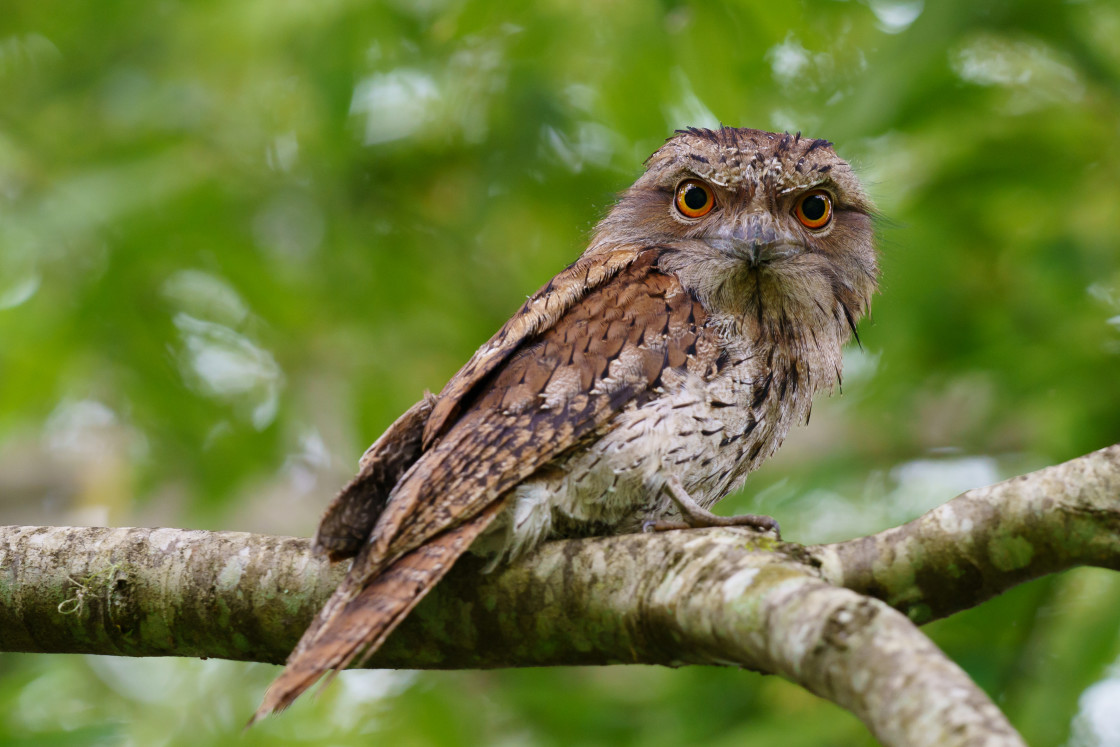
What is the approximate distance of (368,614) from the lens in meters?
2.21

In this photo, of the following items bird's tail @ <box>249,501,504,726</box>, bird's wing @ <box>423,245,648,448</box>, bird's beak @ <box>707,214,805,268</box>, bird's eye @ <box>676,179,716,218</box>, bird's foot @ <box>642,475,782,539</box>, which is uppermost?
bird's eye @ <box>676,179,716,218</box>

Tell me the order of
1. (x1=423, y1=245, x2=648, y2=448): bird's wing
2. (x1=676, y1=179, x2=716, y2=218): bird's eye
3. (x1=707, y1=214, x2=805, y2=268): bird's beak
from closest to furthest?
(x1=423, y1=245, x2=648, y2=448): bird's wing < (x1=707, y1=214, x2=805, y2=268): bird's beak < (x1=676, y1=179, x2=716, y2=218): bird's eye

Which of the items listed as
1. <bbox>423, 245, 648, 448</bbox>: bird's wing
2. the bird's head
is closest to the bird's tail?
<bbox>423, 245, 648, 448</bbox>: bird's wing

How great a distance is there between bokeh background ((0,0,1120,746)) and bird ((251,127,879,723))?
2.22 feet

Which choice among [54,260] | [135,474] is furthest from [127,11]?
[135,474]

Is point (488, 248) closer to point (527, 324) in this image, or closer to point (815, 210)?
point (815, 210)

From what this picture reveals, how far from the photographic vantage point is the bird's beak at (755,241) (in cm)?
295

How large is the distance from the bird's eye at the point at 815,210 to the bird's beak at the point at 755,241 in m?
0.19

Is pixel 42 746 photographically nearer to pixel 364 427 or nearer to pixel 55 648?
pixel 55 648

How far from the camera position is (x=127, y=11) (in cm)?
509

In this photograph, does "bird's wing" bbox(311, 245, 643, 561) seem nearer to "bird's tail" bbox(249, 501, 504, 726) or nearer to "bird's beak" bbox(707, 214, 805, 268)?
"bird's tail" bbox(249, 501, 504, 726)

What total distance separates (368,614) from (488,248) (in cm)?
366

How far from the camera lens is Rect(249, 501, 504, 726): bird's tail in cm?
208

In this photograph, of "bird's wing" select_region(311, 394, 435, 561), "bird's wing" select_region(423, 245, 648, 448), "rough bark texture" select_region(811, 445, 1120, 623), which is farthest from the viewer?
"bird's wing" select_region(423, 245, 648, 448)
